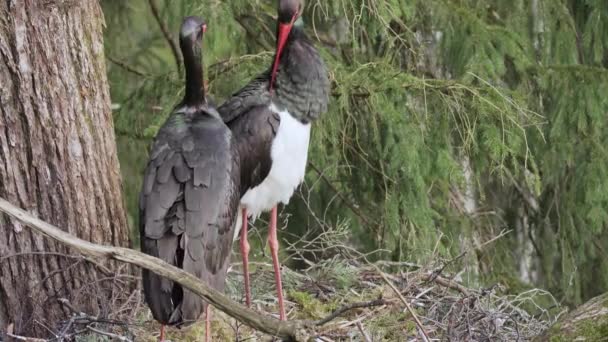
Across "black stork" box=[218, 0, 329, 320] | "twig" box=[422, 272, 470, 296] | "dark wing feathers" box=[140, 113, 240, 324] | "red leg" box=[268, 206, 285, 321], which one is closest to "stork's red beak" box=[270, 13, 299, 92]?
"black stork" box=[218, 0, 329, 320]

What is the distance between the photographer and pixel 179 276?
12.0ft

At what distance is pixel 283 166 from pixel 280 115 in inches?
8.0

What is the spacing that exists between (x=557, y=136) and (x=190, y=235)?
8.71 feet

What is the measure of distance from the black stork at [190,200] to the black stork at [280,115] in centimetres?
23

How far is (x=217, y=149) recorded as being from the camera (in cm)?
480

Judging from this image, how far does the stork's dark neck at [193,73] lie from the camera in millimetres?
4945

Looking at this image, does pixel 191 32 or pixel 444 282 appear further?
pixel 444 282

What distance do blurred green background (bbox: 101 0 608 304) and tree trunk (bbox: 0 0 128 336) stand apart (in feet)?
2.71

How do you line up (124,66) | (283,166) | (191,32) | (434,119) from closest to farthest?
(191,32)
(283,166)
(434,119)
(124,66)

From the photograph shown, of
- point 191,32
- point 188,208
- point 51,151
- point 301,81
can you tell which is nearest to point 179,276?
point 188,208

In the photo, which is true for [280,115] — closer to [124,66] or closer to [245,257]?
[245,257]

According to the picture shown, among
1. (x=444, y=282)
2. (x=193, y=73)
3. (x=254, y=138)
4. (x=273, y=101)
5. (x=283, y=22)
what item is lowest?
(x=444, y=282)

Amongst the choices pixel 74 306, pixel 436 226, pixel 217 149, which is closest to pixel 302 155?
pixel 217 149

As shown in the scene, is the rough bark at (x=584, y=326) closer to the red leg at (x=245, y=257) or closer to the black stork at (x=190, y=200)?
the black stork at (x=190, y=200)
